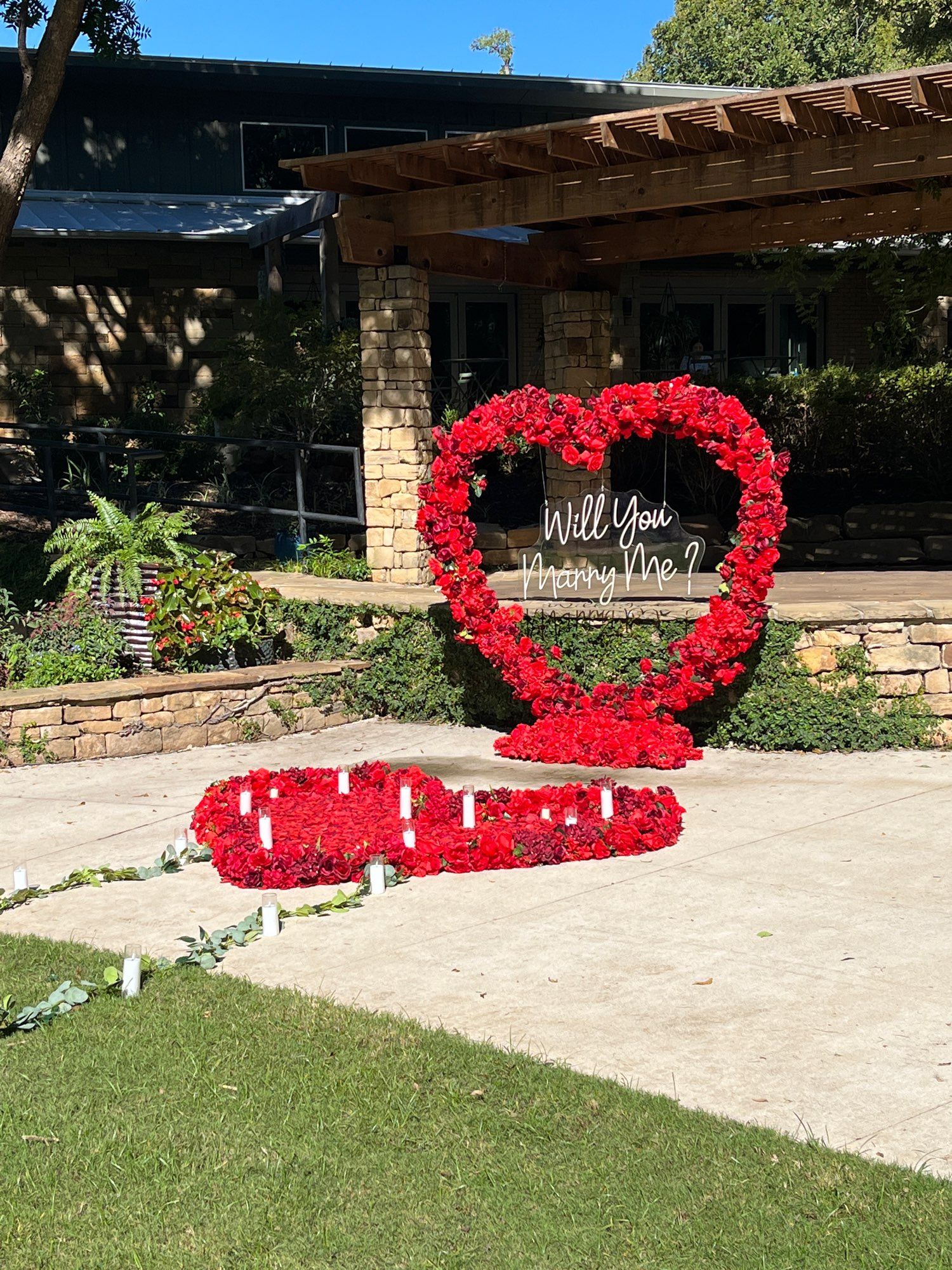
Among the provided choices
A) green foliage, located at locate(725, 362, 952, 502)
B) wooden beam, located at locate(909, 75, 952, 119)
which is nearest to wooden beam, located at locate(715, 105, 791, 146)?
wooden beam, located at locate(909, 75, 952, 119)

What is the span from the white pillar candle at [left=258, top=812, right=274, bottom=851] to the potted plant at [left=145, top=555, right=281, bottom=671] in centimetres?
348

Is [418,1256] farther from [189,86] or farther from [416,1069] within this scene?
[189,86]

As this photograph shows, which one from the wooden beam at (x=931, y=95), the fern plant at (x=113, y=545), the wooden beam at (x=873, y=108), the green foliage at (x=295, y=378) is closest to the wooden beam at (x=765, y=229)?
the wooden beam at (x=873, y=108)

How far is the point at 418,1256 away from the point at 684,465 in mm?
13858

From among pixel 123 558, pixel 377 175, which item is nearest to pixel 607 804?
pixel 123 558

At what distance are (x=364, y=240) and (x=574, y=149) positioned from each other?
1.78 meters

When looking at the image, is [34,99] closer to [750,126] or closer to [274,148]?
[750,126]

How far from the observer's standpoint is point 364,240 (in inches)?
426

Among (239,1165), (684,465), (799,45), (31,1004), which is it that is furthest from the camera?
(799,45)

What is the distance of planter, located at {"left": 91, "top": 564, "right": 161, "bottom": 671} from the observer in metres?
9.74

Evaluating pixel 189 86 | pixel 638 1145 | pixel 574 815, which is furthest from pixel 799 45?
pixel 638 1145

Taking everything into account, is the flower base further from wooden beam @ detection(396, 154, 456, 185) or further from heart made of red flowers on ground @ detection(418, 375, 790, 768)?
wooden beam @ detection(396, 154, 456, 185)

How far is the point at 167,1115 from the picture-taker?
394 cm

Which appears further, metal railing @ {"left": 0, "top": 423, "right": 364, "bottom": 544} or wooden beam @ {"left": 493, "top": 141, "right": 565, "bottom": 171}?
metal railing @ {"left": 0, "top": 423, "right": 364, "bottom": 544}
